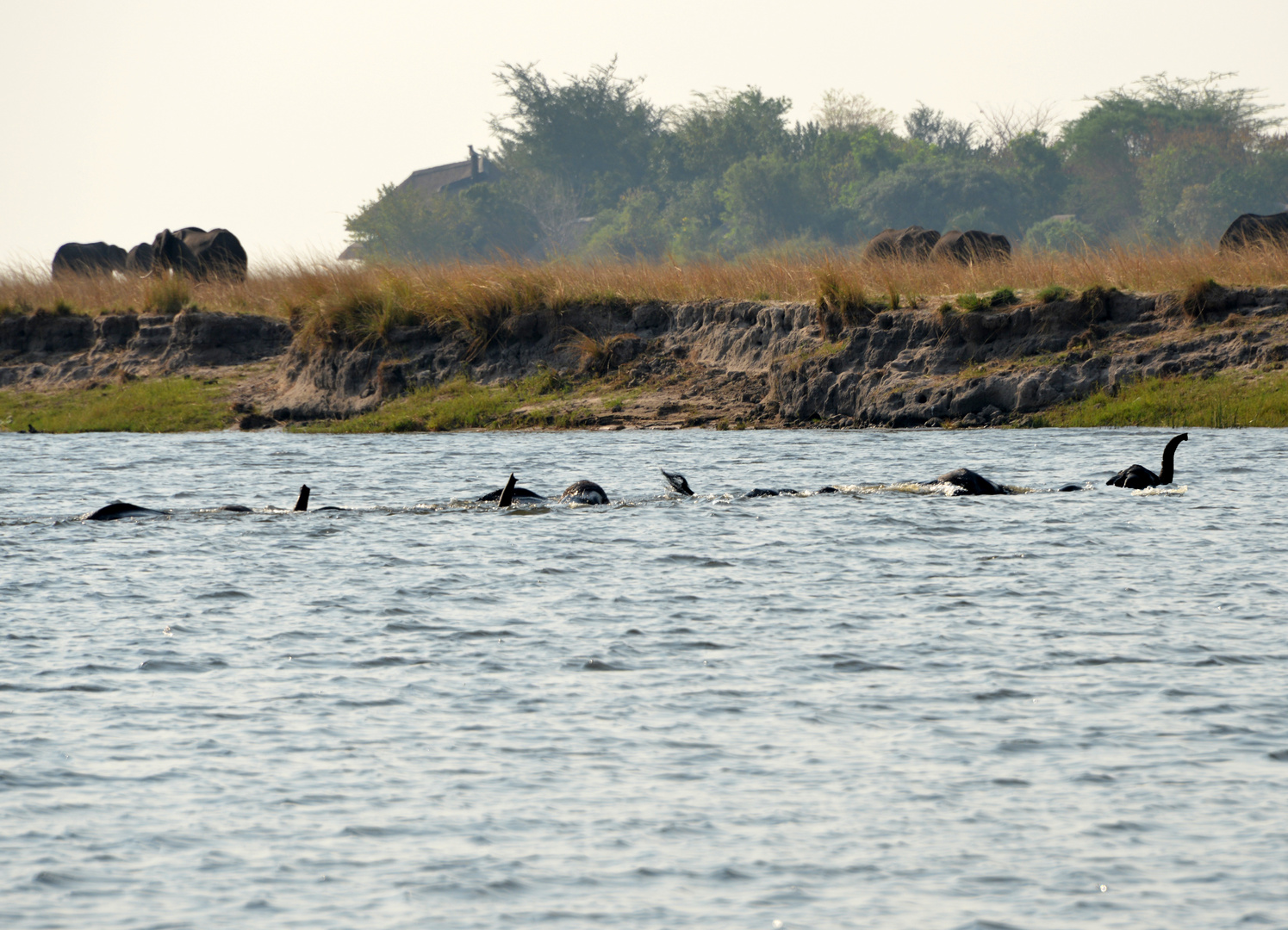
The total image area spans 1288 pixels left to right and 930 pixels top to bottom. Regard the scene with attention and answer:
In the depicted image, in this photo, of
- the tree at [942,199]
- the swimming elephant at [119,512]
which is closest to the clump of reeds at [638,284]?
the swimming elephant at [119,512]

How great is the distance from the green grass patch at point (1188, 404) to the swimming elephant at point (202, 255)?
20676mm

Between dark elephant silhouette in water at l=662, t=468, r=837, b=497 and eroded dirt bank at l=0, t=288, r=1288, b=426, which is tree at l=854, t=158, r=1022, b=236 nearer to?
eroded dirt bank at l=0, t=288, r=1288, b=426

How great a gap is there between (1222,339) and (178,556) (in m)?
15.2

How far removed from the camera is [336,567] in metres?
10.7

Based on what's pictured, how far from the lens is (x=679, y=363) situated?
25.0m

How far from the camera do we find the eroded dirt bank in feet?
69.4

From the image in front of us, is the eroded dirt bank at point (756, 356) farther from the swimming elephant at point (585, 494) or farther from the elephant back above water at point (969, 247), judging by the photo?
the swimming elephant at point (585, 494)

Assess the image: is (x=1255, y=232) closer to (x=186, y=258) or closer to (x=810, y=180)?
(x=186, y=258)

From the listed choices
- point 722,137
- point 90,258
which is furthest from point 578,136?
point 90,258

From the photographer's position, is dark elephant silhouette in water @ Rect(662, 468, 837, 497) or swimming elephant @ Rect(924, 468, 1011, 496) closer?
swimming elephant @ Rect(924, 468, 1011, 496)

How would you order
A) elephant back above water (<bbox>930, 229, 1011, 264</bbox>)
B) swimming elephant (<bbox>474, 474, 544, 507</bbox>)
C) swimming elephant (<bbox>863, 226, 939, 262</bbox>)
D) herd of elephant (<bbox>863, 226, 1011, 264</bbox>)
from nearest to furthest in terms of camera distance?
swimming elephant (<bbox>474, 474, 544, 507</bbox>), elephant back above water (<bbox>930, 229, 1011, 264</bbox>), herd of elephant (<bbox>863, 226, 1011, 264</bbox>), swimming elephant (<bbox>863, 226, 939, 262</bbox>)

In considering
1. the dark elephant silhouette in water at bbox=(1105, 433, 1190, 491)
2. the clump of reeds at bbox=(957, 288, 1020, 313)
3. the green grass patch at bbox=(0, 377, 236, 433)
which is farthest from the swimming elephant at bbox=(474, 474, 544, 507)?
the green grass patch at bbox=(0, 377, 236, 433)

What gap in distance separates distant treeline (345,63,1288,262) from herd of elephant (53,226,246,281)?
2009cm

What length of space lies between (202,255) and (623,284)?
12964 mm
